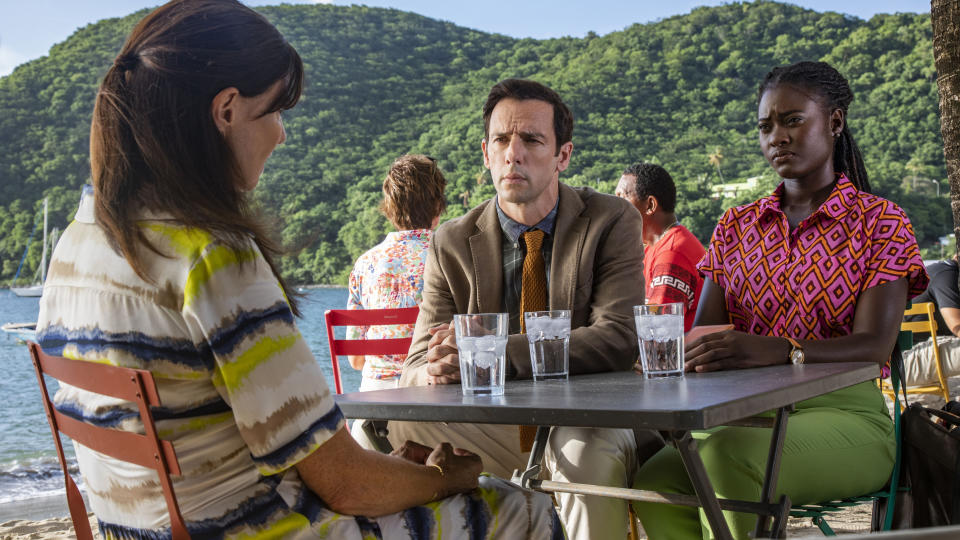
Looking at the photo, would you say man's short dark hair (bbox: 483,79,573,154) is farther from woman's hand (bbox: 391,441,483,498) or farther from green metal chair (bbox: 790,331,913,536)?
woman's hand (bbox: 391,441,483,498)

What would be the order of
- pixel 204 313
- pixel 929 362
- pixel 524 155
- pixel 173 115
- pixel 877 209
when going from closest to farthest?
pixel 204 313, pixel 173 115, pixel 877 209, pixel 524 155, pixel 929 362

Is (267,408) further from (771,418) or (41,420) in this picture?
(41,420)

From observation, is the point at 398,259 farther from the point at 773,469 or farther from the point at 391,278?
the point at 773,469

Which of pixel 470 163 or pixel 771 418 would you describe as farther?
pixel 470 163

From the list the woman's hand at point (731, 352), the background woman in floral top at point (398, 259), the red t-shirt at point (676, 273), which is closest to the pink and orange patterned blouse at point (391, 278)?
the background woman in floral top at point (398, 259)

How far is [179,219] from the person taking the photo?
115cm

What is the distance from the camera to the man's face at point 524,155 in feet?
7.82

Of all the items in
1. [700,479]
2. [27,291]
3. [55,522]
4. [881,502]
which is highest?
[700,479]

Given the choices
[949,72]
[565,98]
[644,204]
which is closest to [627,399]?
[949,72]

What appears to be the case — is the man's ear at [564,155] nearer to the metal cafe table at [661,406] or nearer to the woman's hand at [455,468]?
the metal cafe table at [661,406]

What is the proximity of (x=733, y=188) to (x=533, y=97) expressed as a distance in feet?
106

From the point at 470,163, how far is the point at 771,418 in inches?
1425

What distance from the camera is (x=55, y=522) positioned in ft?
15.7

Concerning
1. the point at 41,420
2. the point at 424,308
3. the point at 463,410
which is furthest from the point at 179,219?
the point at 41,420
